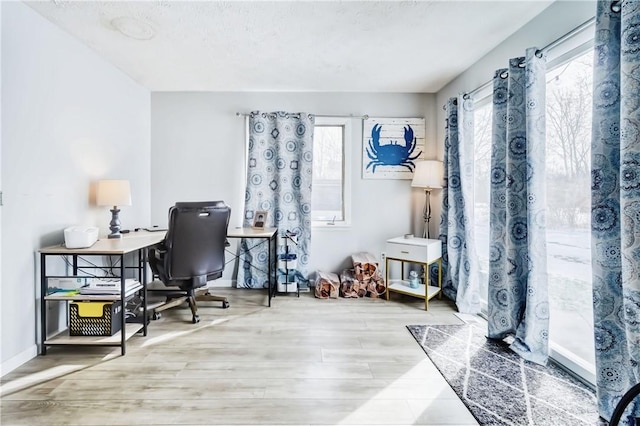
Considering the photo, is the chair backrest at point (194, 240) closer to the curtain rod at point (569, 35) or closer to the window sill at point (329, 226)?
the window sill at point (329, 226)

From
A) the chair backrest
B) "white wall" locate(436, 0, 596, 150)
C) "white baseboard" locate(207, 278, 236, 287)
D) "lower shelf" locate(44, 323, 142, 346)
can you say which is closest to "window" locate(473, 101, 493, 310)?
"white wall" locate(436, 0, 596, 150)

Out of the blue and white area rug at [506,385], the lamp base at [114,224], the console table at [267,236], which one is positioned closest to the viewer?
the blue and white area rug at [506,385]

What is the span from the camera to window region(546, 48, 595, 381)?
75.2 inches

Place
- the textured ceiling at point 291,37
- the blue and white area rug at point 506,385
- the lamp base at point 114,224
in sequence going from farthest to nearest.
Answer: the lamp base at point 114,224 → the textured ceiling at point 291,37 → the blue and white area rug at point 506,385

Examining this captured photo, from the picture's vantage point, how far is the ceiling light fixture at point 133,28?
2.29m

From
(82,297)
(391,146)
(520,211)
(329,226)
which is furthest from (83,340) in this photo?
(391,146)

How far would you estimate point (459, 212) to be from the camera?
3221 millimetres

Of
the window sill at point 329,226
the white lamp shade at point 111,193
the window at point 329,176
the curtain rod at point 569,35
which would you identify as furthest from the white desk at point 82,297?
the curtain rod at point 569,35

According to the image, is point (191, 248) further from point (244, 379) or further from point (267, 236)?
point (244, 379)

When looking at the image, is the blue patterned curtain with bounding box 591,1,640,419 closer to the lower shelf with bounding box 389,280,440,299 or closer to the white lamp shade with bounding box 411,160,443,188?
the lower shelf with bounding box 389,280,440,299

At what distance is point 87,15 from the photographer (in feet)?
7.31

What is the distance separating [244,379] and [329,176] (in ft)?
8.49

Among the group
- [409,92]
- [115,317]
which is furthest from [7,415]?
[409,92]

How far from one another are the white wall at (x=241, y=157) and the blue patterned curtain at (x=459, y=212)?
59cm
